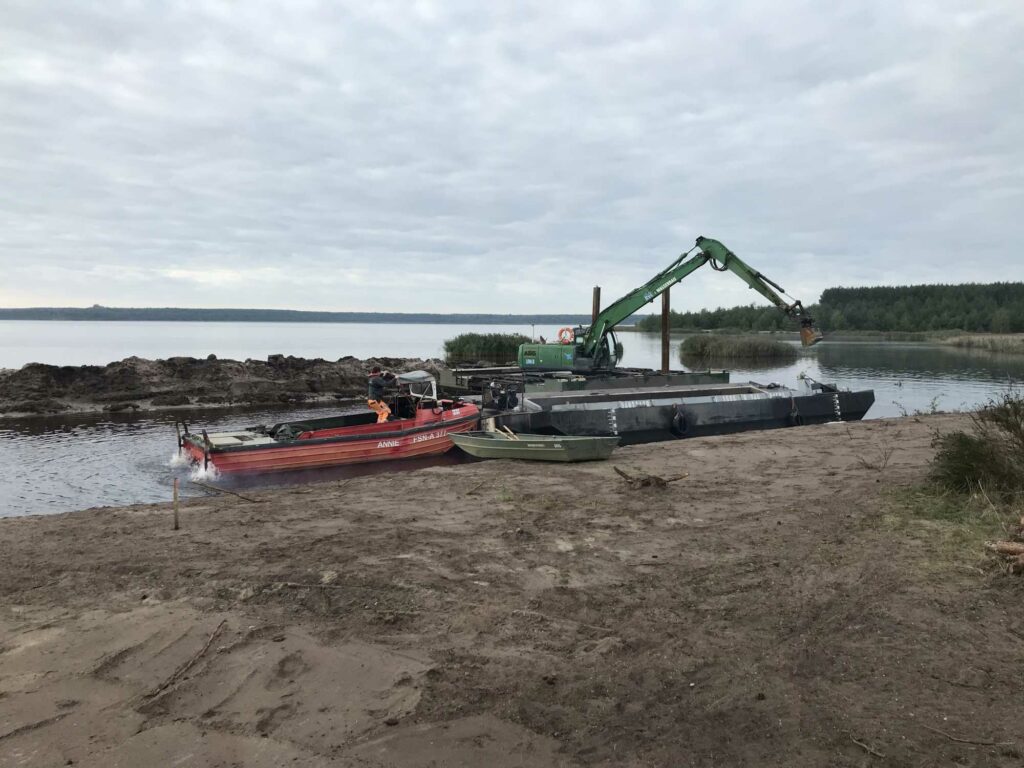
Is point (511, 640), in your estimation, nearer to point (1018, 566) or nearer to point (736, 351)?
point (1018, 566)

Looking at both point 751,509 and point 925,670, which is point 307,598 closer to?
point 925,670

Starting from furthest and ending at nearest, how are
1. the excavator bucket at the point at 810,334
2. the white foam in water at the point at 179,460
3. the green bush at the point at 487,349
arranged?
the green bush at the point at 487,349, the excavator bucket at the point at 810,334, the white foam in water at the point at 179,460

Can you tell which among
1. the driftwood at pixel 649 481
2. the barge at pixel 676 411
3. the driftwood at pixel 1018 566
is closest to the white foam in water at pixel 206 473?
the barge at pixel 676 411

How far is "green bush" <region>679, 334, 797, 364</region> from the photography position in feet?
199

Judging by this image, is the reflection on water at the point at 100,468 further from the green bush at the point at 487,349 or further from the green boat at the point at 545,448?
the green bush at the point at 487,349

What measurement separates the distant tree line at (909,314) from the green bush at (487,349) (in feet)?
182

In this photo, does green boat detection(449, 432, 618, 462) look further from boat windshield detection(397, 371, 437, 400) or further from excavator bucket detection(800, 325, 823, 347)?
excavator bucket detection(800, 325, 823, 347)

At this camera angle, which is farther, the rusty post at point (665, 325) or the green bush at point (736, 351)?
the green bush at point (736, 351)

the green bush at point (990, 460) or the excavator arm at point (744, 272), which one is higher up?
the excavator arm at point (744, 272)

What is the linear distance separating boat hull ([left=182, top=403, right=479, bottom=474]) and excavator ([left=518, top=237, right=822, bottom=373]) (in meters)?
8.05

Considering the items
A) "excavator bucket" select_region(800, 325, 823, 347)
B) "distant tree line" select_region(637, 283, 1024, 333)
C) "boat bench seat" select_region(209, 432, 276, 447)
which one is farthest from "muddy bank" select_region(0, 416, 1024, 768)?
"distant tree line" select_region(637, 283, 1024, 333)

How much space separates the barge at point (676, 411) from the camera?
58.5 feet

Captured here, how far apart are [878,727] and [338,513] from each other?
6.88 metres

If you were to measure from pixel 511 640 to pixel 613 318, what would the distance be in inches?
837
